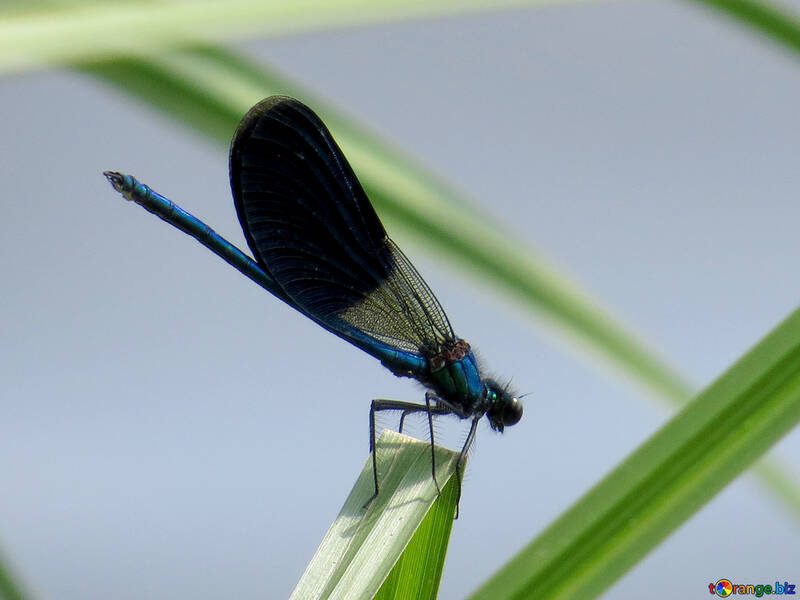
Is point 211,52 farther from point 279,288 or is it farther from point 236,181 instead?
point 279,288

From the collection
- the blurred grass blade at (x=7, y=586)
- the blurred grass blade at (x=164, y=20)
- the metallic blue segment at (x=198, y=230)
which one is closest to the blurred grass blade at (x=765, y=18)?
the blurred grass blade at (x=164, y=20)

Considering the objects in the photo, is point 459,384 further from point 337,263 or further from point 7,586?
point 7,586

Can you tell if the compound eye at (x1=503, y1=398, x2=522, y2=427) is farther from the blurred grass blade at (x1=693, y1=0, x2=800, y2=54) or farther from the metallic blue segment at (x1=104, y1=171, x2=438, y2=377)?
the blurred grass blade at (x1=693, y1=0, x2=800, y2=54)

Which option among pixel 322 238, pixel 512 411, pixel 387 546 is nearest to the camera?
pixel 387 546

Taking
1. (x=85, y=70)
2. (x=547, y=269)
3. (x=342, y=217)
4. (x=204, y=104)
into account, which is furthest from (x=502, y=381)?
(x=85, y=70)

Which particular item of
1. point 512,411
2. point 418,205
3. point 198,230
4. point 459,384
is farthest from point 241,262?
point 512,411

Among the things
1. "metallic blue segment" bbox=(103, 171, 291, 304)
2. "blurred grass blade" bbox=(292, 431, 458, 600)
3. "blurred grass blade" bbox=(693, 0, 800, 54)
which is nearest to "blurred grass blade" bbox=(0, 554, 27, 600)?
"metallic blue segment" bbox=(103, 171, 291, 304)
